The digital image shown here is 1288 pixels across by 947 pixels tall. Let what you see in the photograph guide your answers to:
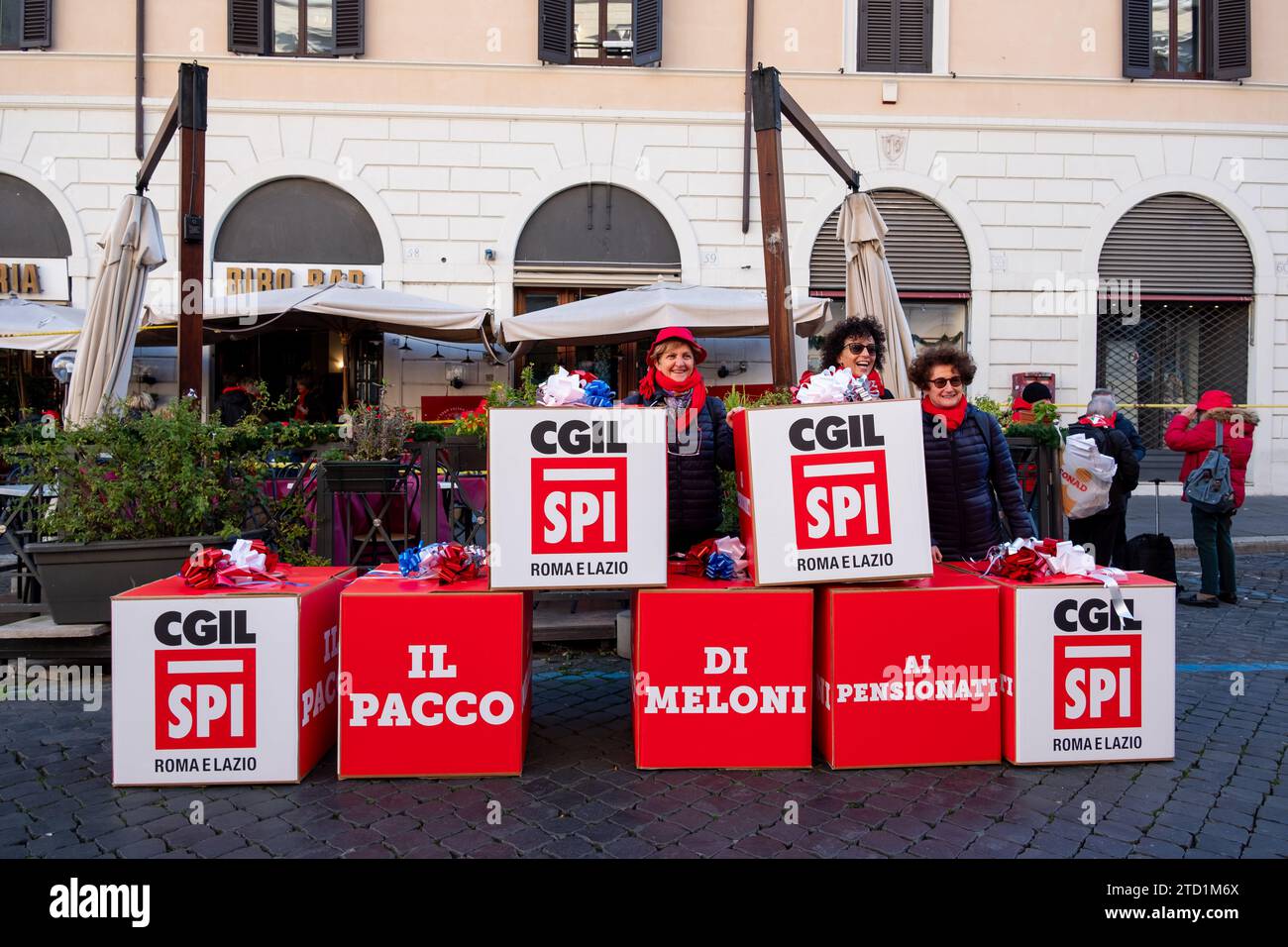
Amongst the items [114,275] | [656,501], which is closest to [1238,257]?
[656,501]

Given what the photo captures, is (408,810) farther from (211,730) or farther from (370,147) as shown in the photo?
(370,147)

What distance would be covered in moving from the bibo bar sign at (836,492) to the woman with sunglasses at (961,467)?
63 cm

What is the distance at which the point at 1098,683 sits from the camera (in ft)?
12.7

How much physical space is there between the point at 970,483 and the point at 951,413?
0.36 m

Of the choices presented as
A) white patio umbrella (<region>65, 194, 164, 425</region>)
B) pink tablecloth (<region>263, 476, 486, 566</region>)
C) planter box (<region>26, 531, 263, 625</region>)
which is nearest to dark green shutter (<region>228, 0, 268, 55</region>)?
white patio umbrella (<region>65, 194, 164, 425</region>)

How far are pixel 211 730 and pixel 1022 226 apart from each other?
13.4 metres

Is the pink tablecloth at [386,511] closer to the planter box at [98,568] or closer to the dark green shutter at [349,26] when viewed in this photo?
the planter box at [98,568]

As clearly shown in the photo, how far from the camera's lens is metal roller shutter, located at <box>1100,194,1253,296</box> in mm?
13945

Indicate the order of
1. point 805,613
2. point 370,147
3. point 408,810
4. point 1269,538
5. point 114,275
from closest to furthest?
1. point 408,810
2. point 805,613
3. point 114,275
4. point 1269,538
5. point 370,147

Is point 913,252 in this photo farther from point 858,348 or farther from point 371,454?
point 371,454

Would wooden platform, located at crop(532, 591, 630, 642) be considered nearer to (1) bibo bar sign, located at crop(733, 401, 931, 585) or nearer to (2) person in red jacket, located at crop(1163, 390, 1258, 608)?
(1) bibo bar sign, located at crop(733, 401, 931, 585)

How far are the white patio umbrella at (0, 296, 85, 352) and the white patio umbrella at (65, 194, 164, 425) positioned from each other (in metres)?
3.87

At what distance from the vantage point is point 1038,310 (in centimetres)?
1381
